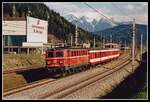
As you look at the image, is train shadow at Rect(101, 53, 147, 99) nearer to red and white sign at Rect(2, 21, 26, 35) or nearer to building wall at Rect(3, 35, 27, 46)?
red and white sign at Rect(2, 21, 26, 35)

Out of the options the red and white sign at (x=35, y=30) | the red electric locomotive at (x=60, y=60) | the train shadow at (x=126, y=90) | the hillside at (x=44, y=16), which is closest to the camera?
the train shadow at (x=126, y=90)

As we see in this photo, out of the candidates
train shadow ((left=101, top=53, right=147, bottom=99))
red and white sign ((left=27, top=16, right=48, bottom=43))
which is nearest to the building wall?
red and white sign ((left=27, top=16, right=48, bottom=43))

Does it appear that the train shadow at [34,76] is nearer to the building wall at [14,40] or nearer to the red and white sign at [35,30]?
the red and white sign at [35,30]

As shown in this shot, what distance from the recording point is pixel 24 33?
89.2m

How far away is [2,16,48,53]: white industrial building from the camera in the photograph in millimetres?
86125

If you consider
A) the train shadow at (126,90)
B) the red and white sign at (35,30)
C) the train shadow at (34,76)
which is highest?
the red and white sign at (35,30)

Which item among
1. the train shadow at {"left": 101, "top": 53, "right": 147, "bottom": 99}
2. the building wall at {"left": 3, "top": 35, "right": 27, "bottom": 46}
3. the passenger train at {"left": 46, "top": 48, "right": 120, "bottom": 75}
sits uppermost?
the building wall at {"left": 3, "top": 35, "right": 27, "bottom": 46}

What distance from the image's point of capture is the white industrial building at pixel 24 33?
86125 mm

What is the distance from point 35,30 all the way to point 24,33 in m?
4.27

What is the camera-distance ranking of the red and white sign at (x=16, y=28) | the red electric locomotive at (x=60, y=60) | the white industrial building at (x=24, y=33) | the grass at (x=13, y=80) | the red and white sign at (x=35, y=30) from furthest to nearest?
the red and white sign at (x=35, y=30), the red and white sign at (x=16, y=28), the white industrial building at (x=24, y=33), the red electric locomotive at (x=60, y=60), the grass at (x=13, y=80)

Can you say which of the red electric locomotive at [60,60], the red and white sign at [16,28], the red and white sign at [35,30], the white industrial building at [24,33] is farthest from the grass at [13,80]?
the red and white sign at [35,30]

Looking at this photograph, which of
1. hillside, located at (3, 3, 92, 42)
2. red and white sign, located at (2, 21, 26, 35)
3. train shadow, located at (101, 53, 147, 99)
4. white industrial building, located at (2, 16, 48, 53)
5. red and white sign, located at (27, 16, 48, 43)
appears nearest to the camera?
train shadow, located at (101, 53, 147, 99)

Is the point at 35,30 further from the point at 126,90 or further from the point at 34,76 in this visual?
the point at 126,90

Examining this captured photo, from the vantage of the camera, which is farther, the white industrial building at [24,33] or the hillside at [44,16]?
the hillside at [44,16]
